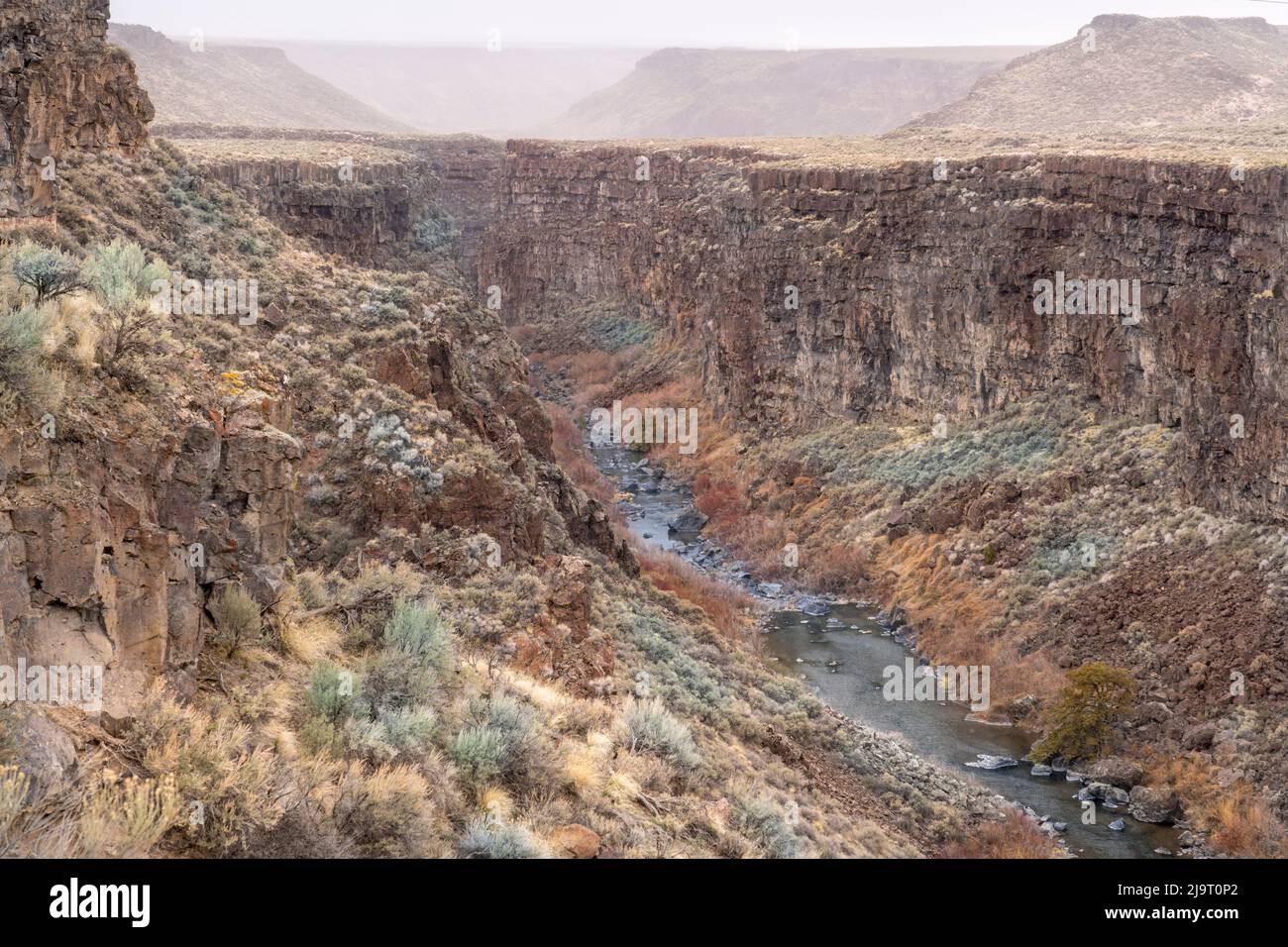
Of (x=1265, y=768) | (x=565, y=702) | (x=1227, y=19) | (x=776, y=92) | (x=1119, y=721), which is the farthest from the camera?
(x=776, y=92)

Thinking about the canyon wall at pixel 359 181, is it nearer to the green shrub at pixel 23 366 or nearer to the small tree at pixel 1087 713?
the small tree at pixel 1087 713

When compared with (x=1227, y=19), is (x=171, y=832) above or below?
below

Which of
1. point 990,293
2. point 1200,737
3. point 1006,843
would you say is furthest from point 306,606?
point 990,293

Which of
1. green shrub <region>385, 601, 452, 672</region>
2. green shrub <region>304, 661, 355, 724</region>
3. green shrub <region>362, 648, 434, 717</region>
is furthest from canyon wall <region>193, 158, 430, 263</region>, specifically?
green shrub <region>304, 661, 355, 724</region>

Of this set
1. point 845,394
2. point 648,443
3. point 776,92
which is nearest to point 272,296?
point 845,394

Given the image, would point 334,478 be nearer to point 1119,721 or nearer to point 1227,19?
point 1119,721

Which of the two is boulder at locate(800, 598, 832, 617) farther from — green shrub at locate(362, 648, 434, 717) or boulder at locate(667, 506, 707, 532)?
green shrub at locate(362, 648, 434, 717)
